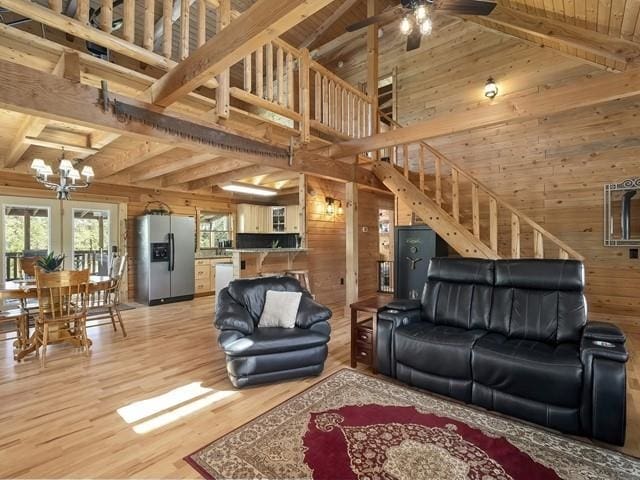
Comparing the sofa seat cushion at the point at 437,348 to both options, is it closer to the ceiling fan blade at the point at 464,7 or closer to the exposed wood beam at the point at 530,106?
the exposed wood beam at the point at 530,106

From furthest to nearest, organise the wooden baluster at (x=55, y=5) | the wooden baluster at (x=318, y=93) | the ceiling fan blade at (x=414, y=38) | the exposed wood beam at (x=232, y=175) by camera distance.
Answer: the exposed wood beam at (x=232, y=175) < the wooden baluster at (x=318, y=93) < the ceiling fan blade at (x=414, y=38) < the wooden baluster at (x=55, y=5)

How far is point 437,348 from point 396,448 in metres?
0.87

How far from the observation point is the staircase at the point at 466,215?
409 cm

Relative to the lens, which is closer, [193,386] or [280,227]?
[193,386]

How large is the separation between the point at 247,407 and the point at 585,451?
7.30 feet

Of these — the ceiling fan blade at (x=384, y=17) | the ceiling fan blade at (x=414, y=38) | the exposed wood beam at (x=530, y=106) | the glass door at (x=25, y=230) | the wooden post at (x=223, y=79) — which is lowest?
the glass door at (x=25, y=230)

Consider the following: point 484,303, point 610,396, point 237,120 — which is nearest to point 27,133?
point 237,120

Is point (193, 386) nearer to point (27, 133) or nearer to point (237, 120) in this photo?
point (27, 133)

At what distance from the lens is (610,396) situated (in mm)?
1975

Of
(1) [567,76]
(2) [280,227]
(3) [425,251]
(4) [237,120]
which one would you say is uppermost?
(1) [567,76]

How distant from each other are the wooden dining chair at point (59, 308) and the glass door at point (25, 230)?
2225 mm

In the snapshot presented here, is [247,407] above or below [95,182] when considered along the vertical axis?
below

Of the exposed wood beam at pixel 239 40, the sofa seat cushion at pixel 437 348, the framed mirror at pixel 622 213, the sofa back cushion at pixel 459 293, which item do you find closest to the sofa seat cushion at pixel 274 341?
the sofa seat cushion at pixel 437 348

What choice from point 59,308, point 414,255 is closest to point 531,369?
point 414,255
